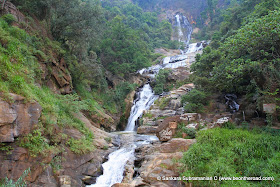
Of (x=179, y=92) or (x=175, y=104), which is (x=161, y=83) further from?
(x=175, y=104)

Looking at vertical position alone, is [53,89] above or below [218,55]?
below

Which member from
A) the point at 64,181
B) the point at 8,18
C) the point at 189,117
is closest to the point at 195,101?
the point at 189,117

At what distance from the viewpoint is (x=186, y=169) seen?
23.0ft

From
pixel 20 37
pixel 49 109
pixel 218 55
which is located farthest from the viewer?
pixel 218 55

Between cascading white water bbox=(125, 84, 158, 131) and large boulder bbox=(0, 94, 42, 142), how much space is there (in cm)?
1546

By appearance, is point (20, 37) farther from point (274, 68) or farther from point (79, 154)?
Answer: point (274, 68)

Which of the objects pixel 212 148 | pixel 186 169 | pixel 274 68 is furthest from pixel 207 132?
pixel 274 68

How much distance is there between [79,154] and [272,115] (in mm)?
10904

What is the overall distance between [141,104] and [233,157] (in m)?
18.9

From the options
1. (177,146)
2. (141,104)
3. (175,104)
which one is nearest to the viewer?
(177,146)

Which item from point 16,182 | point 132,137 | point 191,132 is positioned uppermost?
point 191,132

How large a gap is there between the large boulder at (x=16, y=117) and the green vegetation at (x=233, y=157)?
6277 millimetres

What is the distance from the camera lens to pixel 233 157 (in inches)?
283

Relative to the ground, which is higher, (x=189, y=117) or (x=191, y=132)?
(x=189, y=117)
